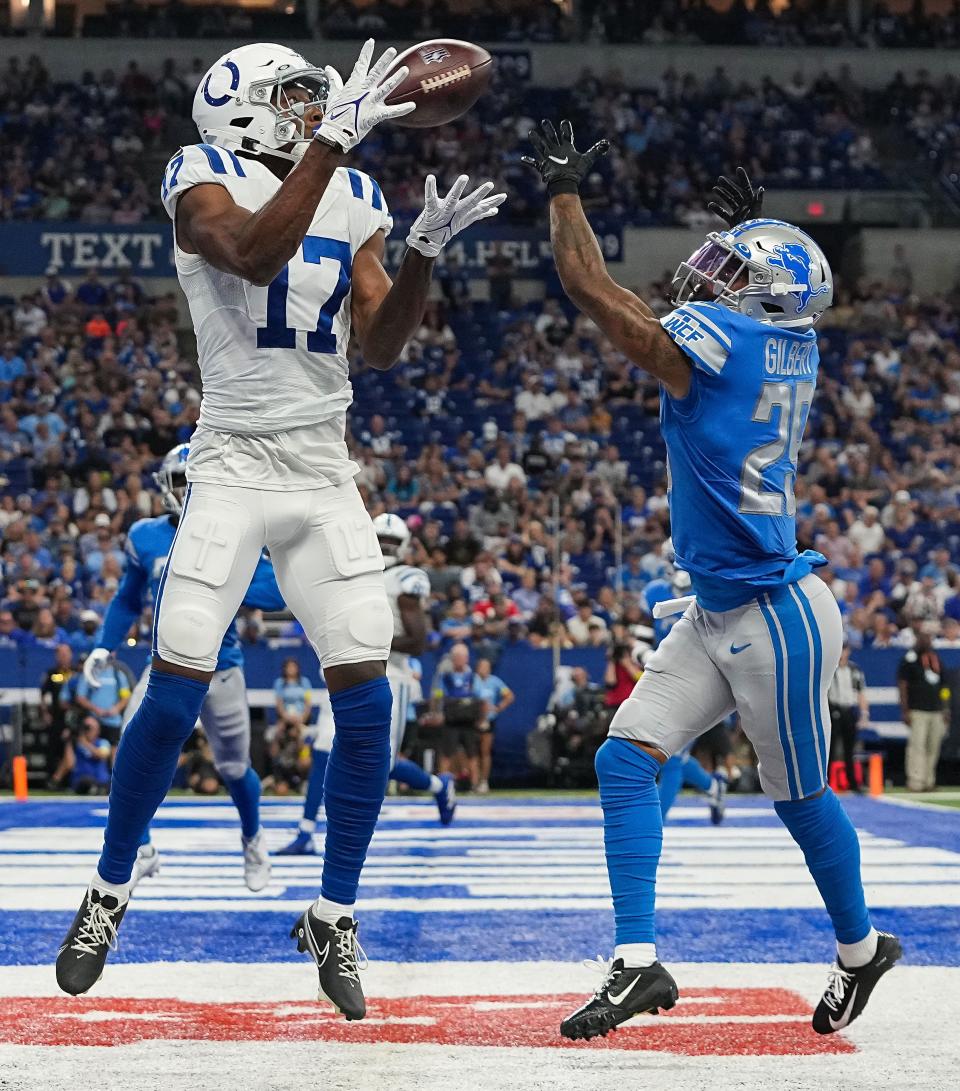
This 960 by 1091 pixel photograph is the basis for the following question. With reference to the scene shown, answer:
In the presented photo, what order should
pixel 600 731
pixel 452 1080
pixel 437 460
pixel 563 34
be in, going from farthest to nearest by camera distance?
pixel 563 34 → pixel 437 460 → pixel 600 731 → pixel 452 1080

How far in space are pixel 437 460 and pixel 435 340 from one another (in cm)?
342

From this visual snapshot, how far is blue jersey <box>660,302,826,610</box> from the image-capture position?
13.2 feet

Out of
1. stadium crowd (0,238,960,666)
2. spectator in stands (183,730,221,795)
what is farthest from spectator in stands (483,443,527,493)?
spectator in stands (183,730,221,795)

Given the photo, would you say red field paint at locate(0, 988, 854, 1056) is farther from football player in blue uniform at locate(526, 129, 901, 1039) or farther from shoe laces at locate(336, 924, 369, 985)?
football player in blue uniform at locate(526, 129, 901, 1039)

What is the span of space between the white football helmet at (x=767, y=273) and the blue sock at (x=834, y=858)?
1.23m

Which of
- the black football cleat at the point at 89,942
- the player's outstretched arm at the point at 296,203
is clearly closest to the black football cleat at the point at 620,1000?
the black football cleat at the point at 89,942

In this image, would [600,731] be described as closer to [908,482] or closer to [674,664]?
[908,482]

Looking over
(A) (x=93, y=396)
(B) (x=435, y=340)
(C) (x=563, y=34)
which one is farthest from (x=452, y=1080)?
(C) (x=563, y=34)

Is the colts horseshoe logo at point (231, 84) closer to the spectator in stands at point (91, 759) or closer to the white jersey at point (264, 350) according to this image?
the white jersey at point (264, 350)

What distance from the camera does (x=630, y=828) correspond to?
405 centimetres

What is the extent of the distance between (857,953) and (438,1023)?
1035 mm

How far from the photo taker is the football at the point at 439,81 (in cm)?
409

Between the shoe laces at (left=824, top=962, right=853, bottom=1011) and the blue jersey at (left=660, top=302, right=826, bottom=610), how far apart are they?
927mm

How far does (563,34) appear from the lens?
25484 mm
